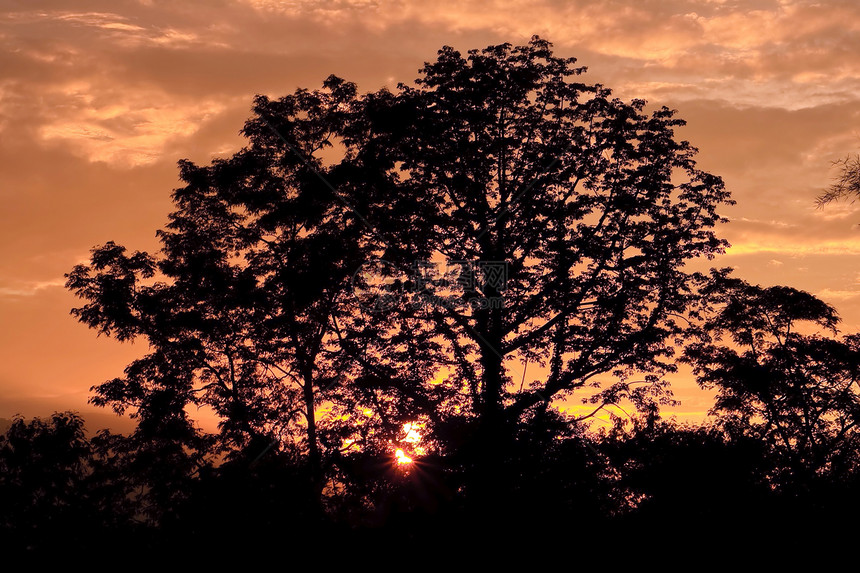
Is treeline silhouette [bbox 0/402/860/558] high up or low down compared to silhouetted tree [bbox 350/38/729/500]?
down

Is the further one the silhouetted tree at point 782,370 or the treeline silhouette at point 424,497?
the silhouetted tree at point 782,370

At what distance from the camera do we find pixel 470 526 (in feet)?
70.1

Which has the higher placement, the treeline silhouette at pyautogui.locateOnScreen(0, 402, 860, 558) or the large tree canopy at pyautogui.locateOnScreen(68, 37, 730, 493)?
the large tree canopy at pyautogui.locateOnScreen(68, 37, 730, 493)

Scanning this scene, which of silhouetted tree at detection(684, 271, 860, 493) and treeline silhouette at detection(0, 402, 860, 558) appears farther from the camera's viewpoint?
silhouetted tree at detection(684, 271, 860, 493)

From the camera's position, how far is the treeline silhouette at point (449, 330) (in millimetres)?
26031

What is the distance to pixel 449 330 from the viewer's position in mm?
29625

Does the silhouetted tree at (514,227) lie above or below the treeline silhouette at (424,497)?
above

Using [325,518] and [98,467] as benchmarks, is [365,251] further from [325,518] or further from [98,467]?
[98,467]

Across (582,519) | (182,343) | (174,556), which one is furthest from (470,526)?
(182,343)

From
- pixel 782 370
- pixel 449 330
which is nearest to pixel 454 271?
pixel 449 330

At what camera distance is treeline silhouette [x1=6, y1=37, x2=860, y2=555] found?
26031mm

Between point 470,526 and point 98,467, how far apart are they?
1757 centimetres

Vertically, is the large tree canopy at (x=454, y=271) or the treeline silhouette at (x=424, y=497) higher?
the large tree canopy at (x=454, y=271)

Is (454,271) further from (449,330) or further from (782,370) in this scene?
(782,370)
